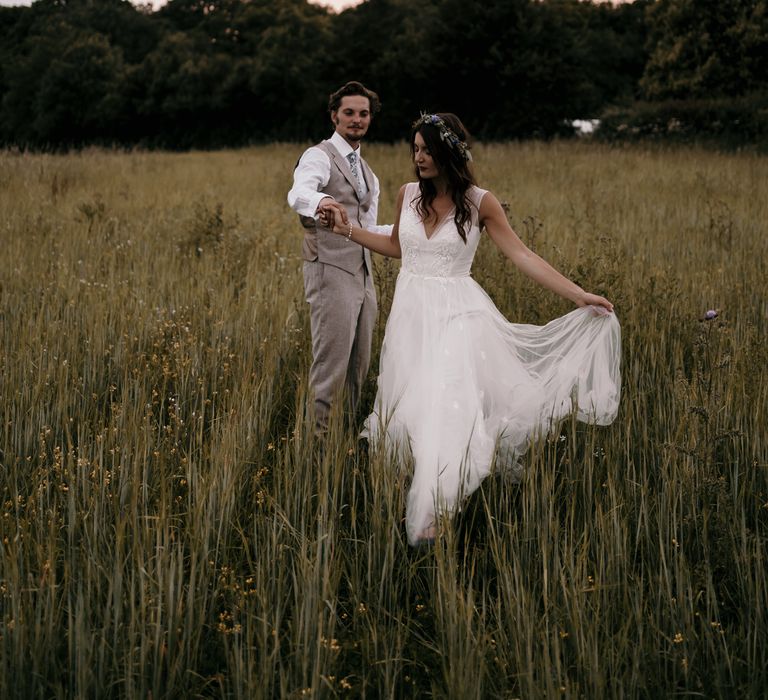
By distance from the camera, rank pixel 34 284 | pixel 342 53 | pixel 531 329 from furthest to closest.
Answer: pixel 342 53 → pixel 34 284 → pixel 531 329

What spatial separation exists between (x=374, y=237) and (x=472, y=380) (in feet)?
3.21

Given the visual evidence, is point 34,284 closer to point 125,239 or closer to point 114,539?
point 125,239

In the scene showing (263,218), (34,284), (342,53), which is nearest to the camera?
(34,284)

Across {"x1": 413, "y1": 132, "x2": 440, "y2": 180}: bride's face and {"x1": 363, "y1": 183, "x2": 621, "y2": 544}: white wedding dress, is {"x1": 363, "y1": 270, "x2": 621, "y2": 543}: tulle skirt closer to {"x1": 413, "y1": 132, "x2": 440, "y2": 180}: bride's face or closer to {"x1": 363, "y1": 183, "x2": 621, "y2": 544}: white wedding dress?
{"x1": 363, "y1": 183, "x2": 621, "y2": 544}: white wedding dress

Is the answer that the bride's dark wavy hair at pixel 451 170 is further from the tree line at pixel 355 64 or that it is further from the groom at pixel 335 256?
the tree line at pixel 355 64

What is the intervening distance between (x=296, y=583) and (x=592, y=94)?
33.2 m

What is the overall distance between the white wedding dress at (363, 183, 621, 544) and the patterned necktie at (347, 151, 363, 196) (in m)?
0.29

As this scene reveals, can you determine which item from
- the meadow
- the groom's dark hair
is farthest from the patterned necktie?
the meadow

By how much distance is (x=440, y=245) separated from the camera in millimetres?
3424

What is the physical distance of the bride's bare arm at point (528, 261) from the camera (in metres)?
3.29

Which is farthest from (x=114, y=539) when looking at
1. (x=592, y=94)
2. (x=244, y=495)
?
(x=592, y=94)

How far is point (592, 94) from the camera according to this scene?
31359mm

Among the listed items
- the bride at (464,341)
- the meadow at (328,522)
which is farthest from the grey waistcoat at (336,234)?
the meadow at (328,522)

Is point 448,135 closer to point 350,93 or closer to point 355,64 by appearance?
point 350,93
